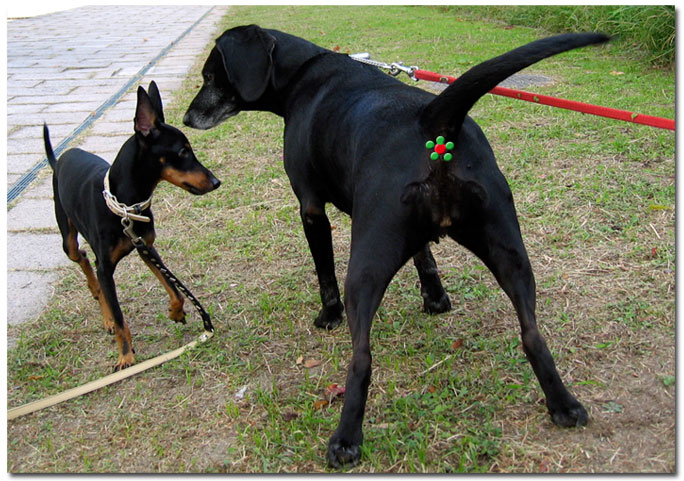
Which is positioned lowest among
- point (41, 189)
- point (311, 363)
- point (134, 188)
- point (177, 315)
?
point (41, 189)

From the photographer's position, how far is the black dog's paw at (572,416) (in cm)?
250

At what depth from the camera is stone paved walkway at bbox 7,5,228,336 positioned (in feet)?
14.3

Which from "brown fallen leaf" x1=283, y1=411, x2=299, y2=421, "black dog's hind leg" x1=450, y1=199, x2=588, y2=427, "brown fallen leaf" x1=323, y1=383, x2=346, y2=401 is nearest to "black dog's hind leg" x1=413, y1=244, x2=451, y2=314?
"brown fallen leaf" x1=323, y1=383, x2=346, y2=401

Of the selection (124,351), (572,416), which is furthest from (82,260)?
(572,416)

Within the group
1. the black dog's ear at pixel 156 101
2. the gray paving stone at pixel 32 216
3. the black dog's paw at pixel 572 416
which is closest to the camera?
the black dog's paw at pixel 572 416

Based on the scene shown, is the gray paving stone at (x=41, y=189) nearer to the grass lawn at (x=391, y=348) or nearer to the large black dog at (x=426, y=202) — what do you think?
the grass lawn at (x=391, y=348)

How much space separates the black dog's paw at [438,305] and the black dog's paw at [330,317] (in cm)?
44

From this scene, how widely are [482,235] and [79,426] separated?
1.81 meters

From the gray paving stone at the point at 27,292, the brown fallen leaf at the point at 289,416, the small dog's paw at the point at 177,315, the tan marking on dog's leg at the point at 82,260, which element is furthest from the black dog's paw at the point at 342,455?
the gray paving stone at the point at 27,292

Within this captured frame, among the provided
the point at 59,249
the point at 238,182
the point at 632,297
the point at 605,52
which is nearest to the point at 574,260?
the point at 632,297

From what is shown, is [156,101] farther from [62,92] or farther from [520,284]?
[62,92]

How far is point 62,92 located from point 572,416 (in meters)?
7.66

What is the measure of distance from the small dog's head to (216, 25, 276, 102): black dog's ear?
0.41m

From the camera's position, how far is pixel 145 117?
10.6 feet
